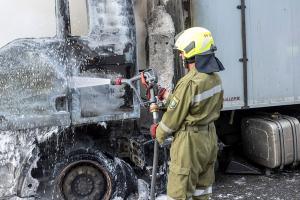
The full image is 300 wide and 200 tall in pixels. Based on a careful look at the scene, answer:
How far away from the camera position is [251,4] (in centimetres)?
538

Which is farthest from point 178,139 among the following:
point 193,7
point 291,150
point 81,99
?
point 291,150

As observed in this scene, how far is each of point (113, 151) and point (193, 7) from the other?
5.74 ft

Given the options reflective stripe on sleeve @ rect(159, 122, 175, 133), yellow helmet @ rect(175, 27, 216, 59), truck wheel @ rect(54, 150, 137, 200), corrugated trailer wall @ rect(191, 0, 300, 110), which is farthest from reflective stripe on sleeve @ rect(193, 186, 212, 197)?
corrugated trailer wall @ rect(191, 0, 300, 110)

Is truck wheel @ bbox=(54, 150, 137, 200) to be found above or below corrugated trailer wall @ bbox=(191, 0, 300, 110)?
below

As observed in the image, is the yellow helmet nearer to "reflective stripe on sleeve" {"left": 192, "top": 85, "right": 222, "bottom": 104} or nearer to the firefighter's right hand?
"reflective stripe on sleeve" {"left": 192, "top": 85, "right": 222, "bottom": 104}

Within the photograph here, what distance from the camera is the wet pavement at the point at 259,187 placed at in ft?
16.5

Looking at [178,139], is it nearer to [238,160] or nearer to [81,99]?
[81,99]

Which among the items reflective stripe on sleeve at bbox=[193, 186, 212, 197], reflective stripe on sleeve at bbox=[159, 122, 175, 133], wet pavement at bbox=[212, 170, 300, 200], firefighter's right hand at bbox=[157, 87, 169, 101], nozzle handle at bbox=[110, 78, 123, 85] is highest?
nozzle handle at bbox=[110, 78, 123, 85]

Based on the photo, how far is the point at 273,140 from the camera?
5363mm

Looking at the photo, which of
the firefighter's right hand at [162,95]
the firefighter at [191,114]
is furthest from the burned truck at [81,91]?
the firefighter at [191,114]

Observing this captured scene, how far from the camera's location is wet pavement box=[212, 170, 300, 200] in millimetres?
5043

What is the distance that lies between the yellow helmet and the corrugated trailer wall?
1764 millimetres

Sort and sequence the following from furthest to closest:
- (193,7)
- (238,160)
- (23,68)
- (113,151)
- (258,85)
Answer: (238,160), (258,85), (193,7), (113,151), (23,68)

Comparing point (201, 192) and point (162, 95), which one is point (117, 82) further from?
point (201, 192)
